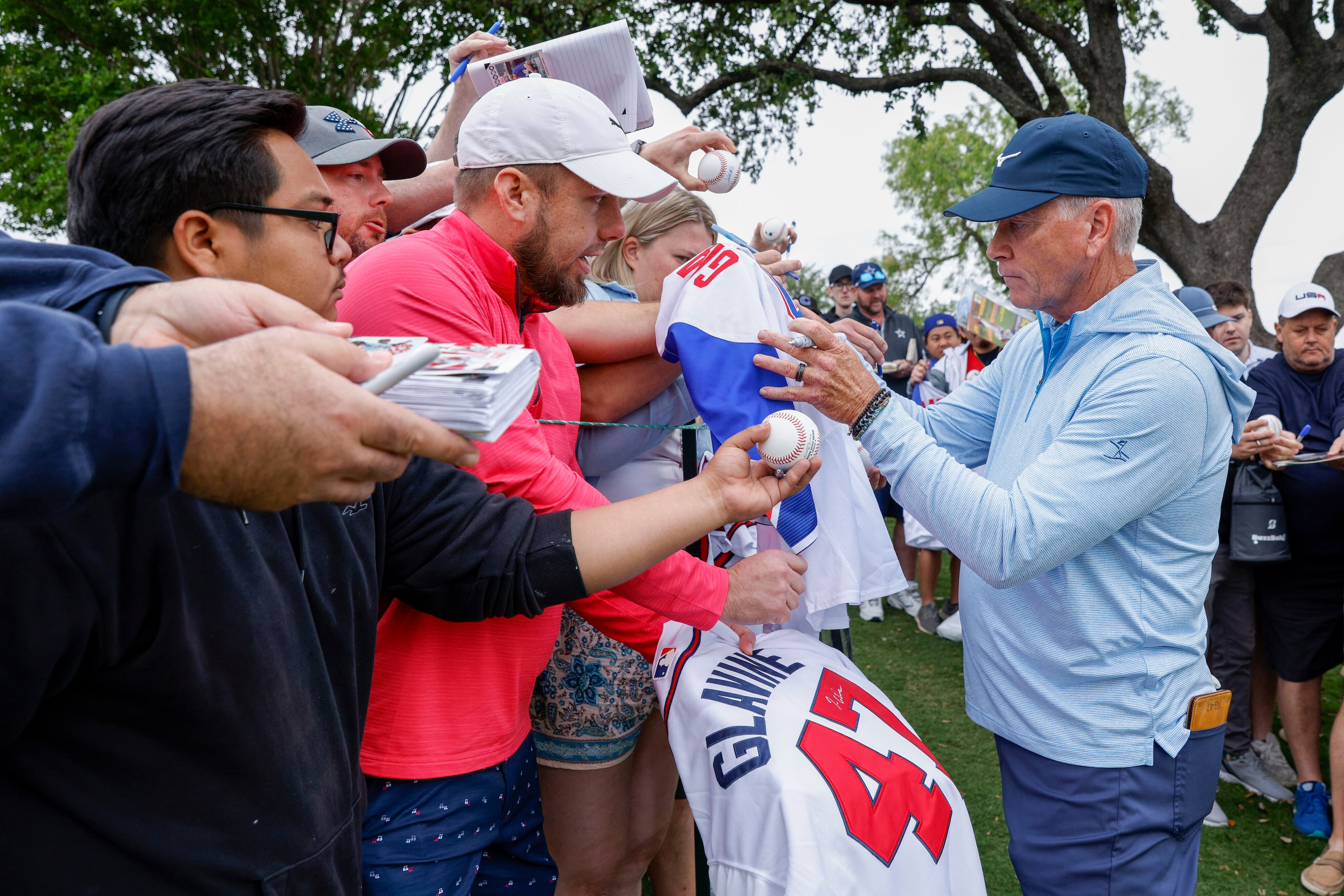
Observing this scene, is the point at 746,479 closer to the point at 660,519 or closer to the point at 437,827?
the point at 660,519

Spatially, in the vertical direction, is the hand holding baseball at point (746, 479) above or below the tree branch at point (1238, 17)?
below

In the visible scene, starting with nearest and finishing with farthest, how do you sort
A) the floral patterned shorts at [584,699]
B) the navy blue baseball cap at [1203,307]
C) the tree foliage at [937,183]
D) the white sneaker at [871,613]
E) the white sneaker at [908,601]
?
1. the floral patterned shorts at [584,699]
2. the navy blue baseball cap at [1203,307]
3. the white sneaker at [871,613]
4. the white sneaker at [908,601]
5. the tree foliage at [937,183]

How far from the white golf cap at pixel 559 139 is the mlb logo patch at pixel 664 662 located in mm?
1063

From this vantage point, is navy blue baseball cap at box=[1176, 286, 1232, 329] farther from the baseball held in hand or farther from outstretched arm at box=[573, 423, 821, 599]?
outstretched arm at box=[573, 423, 821, 599]

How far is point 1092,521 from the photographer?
6.47 ft

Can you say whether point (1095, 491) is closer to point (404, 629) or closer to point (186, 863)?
point (404, 629)

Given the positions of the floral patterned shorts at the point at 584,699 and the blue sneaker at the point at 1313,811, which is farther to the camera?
the blue sneaker at the point at 1313,811

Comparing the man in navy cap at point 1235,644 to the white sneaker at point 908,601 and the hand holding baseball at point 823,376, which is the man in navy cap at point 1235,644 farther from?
the hand holding baseball at point 823,376

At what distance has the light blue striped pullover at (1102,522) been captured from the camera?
1981 mm

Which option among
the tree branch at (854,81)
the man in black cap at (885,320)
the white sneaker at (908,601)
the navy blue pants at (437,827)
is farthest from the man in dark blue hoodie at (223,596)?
the tree branch at (854,81)

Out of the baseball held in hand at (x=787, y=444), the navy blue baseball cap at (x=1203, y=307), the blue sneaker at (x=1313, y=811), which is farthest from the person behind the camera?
the navy blue baseball cap at (x=1203, y=307)

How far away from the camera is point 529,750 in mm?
2027

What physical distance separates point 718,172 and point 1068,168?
3.08 ft

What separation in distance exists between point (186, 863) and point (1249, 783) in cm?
509
